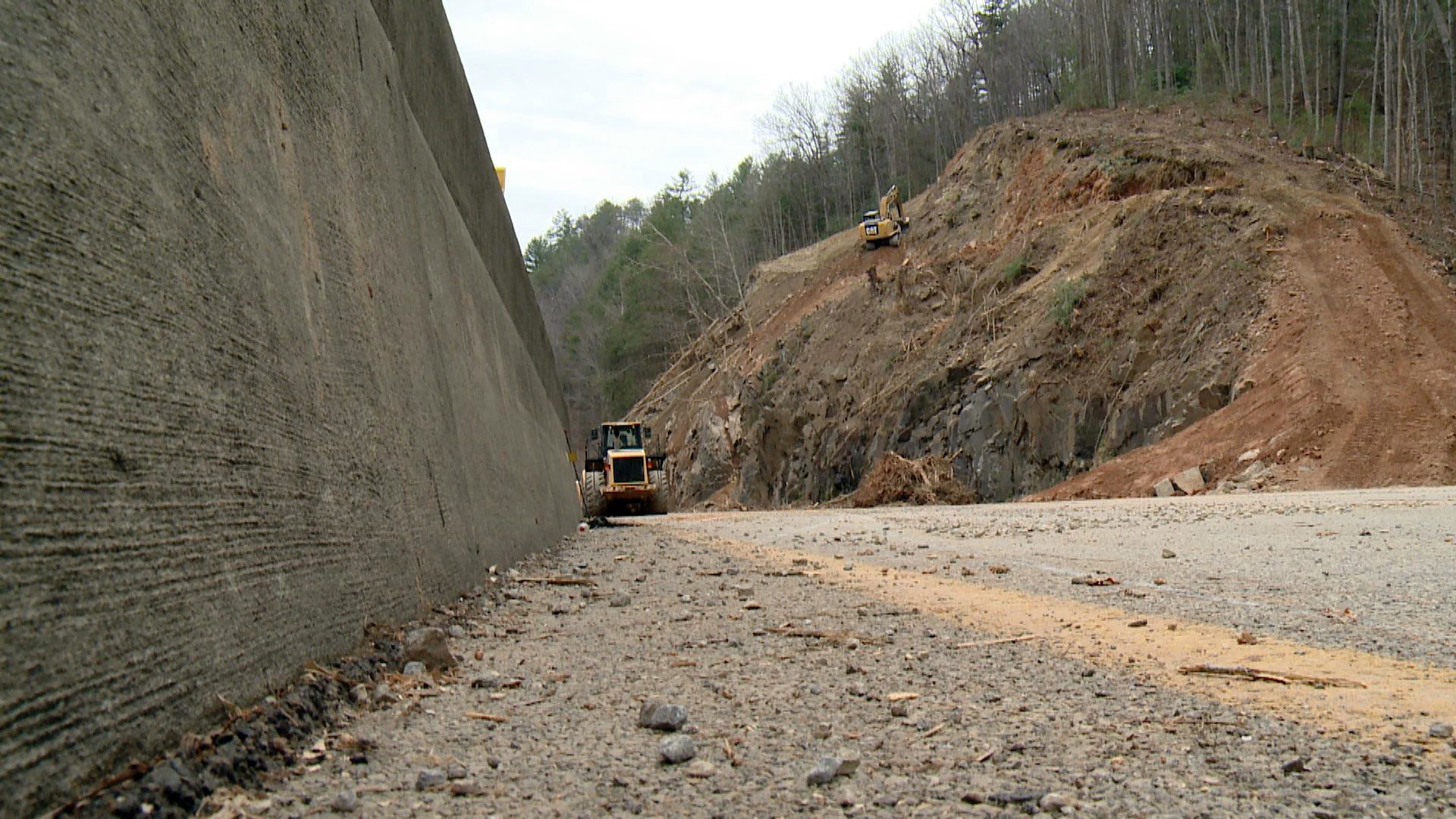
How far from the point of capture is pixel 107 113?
2295 millimetres

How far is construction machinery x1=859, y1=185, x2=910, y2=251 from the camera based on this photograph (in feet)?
151

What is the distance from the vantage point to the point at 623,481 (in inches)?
1134

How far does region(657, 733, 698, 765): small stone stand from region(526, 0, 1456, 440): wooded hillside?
36584 millimetres

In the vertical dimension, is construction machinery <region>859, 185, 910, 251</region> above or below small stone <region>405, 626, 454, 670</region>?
above

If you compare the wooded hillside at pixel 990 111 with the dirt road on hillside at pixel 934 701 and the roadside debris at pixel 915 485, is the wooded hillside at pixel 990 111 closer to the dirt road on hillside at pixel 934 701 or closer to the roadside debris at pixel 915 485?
the roadside debris at pixel 915 485

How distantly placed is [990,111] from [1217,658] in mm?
64114

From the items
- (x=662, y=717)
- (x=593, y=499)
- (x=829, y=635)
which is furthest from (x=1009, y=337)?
(x=662, y=717)

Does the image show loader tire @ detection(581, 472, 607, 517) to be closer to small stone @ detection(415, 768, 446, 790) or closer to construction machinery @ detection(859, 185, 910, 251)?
construction machinery @ detection(859, 185, 910, 251)

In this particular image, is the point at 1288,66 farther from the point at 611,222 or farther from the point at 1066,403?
the point at 611,222

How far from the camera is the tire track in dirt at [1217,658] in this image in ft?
9.61

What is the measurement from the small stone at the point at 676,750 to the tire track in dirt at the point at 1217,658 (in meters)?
1.61

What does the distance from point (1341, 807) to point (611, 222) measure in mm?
120661

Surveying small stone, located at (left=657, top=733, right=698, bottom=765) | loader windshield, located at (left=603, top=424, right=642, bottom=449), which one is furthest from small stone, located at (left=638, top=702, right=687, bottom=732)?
loader windshield, located at (left=603, top=424, right=642, bottom=449)

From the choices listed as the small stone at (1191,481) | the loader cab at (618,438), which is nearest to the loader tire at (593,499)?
the loader cab at (618,438)
